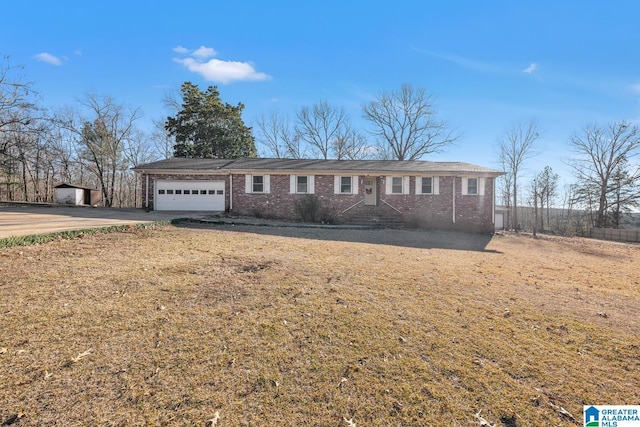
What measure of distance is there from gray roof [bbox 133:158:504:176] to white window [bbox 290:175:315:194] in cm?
47

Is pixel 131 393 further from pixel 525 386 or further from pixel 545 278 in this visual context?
pixel 545 278

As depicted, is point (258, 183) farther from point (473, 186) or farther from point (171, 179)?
point (473, 186)

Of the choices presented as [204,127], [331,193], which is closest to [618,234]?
[331,193]

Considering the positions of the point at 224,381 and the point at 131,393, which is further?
the point at 224,381

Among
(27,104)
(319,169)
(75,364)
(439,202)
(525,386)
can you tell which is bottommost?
(525,386)

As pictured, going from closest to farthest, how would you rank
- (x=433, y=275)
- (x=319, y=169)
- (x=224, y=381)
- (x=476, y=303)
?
(x=224, y=381)
(x=476, y=303)
(x=433, y=275)
(x=319, y=169)

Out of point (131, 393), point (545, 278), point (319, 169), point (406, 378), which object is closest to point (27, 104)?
point (319, 169)

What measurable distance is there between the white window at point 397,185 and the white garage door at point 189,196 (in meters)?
9.77

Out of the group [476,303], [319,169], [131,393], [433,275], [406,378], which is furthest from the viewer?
[319,169]

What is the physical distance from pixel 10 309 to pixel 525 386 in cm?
559

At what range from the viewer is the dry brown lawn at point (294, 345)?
2238mm

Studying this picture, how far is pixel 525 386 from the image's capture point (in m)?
2.63

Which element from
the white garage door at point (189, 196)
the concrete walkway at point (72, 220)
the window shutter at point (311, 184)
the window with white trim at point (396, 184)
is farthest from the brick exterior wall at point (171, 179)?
the window with white trim at point (396, 184)

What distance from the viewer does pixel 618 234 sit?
2084 centimetres
